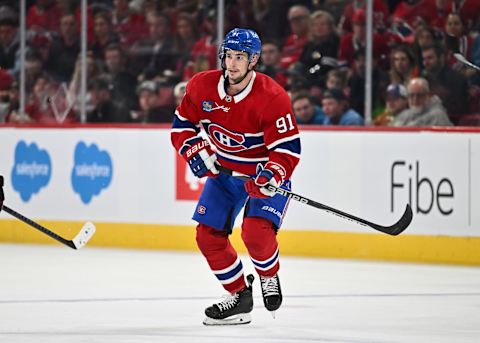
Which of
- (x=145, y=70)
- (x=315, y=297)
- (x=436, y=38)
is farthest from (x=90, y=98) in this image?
(x=315, y=297)

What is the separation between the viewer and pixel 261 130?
236 inches

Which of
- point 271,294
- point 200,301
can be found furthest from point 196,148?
point 200,301

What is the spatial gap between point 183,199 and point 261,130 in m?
4.10

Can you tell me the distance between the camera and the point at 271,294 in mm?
6047

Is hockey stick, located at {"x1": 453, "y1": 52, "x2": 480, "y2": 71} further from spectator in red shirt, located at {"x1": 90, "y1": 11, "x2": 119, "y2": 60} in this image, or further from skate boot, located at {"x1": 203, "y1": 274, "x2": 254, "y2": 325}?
spectator in red shirt, located at {"x1": 90, "y1": 11, "x2": 119, "y2": 60}

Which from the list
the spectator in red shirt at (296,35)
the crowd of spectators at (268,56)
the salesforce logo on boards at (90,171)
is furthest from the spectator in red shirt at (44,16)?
the spectator in red shirt at (296,35)

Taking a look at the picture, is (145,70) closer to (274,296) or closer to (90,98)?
(90,98)

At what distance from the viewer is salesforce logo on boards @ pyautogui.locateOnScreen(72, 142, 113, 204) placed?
33.9ft

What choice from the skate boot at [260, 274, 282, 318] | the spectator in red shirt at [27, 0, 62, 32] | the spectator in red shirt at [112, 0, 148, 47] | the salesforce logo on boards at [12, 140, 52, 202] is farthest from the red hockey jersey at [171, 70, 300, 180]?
the spectator in red shirt at [27, 0, 62, 32]

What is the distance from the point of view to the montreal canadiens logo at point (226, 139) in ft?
19.8

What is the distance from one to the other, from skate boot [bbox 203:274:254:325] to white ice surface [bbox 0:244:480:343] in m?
0.07

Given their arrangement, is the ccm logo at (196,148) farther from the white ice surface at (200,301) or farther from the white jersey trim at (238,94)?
the white ice surface at (200,301)

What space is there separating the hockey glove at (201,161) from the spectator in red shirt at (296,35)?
410 centimetres

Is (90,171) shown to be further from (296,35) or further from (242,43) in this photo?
(242,43)
